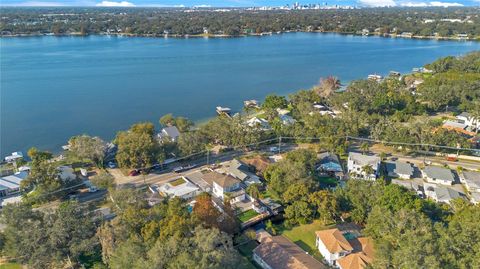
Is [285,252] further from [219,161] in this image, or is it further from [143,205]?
[219,161]

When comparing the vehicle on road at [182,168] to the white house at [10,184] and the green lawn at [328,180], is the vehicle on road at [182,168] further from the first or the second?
the white house at [10,184]

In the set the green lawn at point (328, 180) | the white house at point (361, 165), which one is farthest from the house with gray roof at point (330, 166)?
the white house at point (361, 165)

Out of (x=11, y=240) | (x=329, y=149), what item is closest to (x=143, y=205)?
(x=11, y=240)

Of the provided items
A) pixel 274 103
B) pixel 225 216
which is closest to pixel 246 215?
pixel 225 216

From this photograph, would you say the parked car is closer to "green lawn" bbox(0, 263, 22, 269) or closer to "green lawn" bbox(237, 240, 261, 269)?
"green lawn" bbox(0, 263, 22, 269)

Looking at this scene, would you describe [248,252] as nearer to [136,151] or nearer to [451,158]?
[136,151]

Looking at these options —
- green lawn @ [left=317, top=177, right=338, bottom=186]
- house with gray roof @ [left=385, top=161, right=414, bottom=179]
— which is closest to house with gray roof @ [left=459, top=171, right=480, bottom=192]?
house with gray roof @ [left=385, top=161, right=414, bottom=179]
